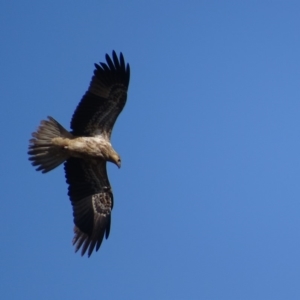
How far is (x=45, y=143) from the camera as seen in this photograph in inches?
484

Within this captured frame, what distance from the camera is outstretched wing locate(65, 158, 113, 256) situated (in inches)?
509

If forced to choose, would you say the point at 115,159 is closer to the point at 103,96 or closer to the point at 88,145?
the point at 88,145

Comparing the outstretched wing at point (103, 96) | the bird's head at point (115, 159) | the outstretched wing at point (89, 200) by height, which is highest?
the outstretched wing at point (103, 96)

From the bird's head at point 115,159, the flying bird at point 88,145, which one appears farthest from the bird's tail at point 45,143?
the bird's head at point 115,159

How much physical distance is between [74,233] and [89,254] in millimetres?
413

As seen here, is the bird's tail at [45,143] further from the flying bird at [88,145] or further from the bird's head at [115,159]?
the bird's head at [115,159]

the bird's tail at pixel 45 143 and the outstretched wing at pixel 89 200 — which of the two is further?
the outstretched wing at pixel 89 200

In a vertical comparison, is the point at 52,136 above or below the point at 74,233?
above

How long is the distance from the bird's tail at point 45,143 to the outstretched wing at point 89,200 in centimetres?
54

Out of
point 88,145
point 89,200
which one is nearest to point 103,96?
point 88,145

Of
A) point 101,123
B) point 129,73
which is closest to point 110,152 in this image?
point 101,123

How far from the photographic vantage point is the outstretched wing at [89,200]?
42.4 feet

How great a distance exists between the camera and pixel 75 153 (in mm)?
12430

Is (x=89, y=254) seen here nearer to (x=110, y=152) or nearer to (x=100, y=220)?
(x=100, y=220)
